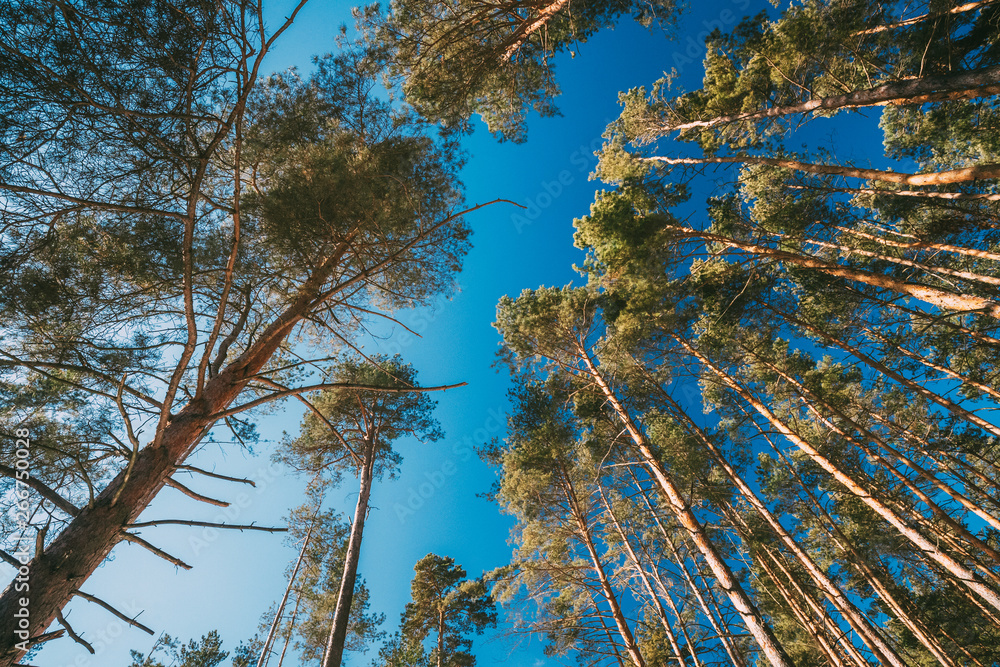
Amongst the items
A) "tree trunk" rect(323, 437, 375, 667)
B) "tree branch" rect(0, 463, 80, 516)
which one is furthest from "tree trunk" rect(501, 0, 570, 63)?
"tree trunk" rect(323, 437, 375, 667)

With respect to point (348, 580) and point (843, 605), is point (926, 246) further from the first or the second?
point (348, 580)

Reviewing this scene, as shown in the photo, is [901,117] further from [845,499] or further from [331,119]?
[331,119]

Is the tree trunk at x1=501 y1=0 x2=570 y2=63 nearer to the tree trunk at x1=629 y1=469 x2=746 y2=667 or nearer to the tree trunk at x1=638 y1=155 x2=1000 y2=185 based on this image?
the tree trunk at x1=638 y1=155 x2=1000 y2=185

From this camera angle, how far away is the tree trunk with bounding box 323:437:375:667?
5.76 meters

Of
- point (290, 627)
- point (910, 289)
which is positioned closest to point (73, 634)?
point (910, 289)

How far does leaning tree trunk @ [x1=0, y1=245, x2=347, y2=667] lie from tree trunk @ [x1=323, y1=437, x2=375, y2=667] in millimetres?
5005

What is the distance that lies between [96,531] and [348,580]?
5.79 metres

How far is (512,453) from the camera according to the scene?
9.42 metres

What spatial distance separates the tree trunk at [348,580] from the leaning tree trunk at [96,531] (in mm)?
5005

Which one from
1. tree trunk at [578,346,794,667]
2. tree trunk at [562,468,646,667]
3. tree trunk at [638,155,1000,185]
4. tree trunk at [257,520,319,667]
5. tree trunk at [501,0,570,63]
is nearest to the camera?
tree trunk at [638,155,1000,185]

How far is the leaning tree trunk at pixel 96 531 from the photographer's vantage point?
5.16 ft

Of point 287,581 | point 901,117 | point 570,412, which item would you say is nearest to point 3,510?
point 570,412

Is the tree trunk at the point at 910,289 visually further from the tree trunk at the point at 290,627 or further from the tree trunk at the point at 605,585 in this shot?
the tree trunk at the point at 290,627

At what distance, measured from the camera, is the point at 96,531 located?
191cm
